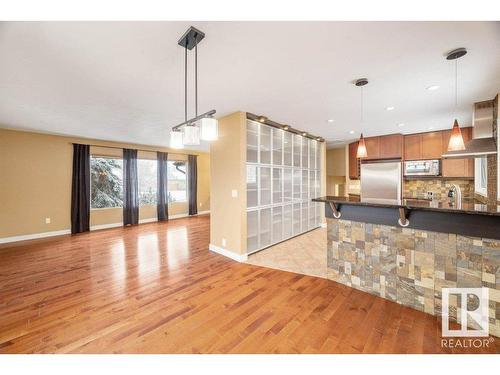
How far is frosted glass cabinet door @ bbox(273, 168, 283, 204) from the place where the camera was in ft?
14.3

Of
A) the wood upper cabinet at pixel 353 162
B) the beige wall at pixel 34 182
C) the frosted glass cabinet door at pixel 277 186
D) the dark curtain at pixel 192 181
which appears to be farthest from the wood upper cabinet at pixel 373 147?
the beige wall at pixel 34 182

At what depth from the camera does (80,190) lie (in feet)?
18.5

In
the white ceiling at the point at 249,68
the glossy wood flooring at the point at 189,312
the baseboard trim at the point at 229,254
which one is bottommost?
the glossy wood flooring at the point at 189,312

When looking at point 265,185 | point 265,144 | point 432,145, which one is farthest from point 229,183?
point 432,145

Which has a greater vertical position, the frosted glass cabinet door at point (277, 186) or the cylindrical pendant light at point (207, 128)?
the cylindrical pendant light at point (207, 128)

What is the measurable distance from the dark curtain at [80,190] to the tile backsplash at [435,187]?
27.4ft

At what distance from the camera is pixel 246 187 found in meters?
3.66

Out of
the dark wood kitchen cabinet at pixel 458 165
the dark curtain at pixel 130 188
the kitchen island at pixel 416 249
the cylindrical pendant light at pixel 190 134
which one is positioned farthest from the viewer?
the dark curtain at pixel 130 188

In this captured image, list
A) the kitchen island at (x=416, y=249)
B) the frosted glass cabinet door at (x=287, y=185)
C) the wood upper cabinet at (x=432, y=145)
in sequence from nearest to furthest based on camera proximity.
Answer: the kitchen island at (x=416, y=249)
the frosted glass cabinet door at (x=287, y=185)
the wood upper cabinet at (x=432, y=145)

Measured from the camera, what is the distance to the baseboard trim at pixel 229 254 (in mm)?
3551

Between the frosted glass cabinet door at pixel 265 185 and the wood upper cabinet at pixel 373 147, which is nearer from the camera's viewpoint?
the frosted glass cabinet door at pixel 265 185

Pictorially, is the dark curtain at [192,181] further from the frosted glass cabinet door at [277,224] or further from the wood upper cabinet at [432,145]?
the wood upper cabinet at [432,145]

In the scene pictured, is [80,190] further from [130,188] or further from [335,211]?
[335,211]
